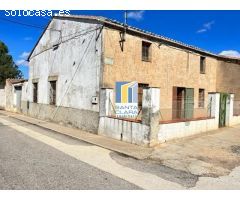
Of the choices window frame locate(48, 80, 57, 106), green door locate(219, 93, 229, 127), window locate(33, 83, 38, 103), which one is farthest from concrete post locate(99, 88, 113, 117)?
window locate(33, 83, 38, 103)

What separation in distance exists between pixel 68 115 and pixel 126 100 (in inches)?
171

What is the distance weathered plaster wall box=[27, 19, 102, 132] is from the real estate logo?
3.51ft

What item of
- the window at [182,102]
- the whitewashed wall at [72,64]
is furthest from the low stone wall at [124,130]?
the window at [182,102]

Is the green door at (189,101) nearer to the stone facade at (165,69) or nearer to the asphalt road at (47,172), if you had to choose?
the stone facade at (165,69)

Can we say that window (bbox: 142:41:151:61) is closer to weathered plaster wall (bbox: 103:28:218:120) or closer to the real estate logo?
weathered plaster wall (bbox: 103:28:218:120)

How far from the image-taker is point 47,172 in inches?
240

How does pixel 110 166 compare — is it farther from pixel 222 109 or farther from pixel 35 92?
pixel 35 92

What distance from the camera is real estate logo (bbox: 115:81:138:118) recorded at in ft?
37.2

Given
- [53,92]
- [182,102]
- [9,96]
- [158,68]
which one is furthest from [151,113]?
[9,96]

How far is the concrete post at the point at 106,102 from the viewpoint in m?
11.5

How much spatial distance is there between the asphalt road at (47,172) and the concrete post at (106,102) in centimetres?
349

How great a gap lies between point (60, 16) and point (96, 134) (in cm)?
804
